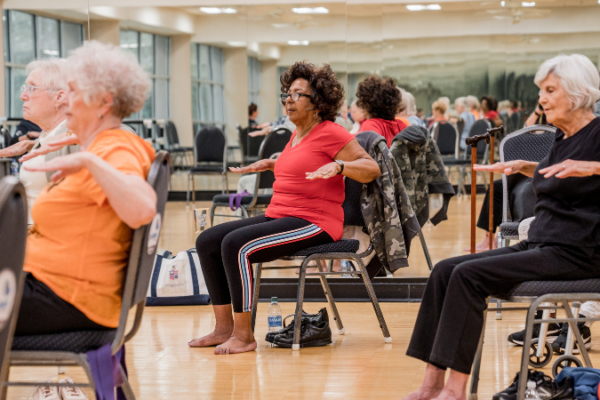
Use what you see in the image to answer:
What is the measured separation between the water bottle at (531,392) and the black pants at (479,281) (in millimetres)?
274

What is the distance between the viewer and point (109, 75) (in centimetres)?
187

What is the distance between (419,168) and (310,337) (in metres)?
1.69

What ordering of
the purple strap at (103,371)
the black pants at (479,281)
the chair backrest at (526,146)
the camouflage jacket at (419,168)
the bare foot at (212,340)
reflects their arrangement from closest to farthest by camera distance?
the purple strap at (103,371) → the black pants at (479,281) → the bare foot at (212,340) → the chair backrest at (526,146) → the camouflage jacket at (419,168)

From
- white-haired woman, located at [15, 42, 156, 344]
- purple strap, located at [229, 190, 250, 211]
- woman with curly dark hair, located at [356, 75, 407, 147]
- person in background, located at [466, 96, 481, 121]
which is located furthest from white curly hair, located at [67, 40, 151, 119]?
person in background, located at [466, 96, 481, 121]

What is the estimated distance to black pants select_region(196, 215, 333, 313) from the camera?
3189 mm

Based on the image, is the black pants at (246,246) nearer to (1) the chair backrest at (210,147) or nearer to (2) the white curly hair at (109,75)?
(2) the white curly hair at (109,75)

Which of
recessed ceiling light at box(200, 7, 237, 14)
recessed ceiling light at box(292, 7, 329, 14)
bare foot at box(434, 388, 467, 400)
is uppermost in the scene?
recessed ceiling light at box(200, 7, 237, 14)

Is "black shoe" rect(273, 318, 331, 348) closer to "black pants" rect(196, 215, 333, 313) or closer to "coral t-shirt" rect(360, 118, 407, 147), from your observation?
"black pants" rect(196, 215, 333, 313)

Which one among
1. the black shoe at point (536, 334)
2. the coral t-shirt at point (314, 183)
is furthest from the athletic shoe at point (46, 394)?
the black shoe at point (536, 334)

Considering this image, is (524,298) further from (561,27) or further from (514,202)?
(561,27)

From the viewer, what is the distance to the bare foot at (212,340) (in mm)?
3402

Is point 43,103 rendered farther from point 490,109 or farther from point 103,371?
point 490,109

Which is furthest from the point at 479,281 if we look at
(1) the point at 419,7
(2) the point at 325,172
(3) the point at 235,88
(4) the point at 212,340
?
(3) the point at 235,88

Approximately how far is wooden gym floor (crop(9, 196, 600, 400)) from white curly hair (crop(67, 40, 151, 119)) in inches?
49.0
